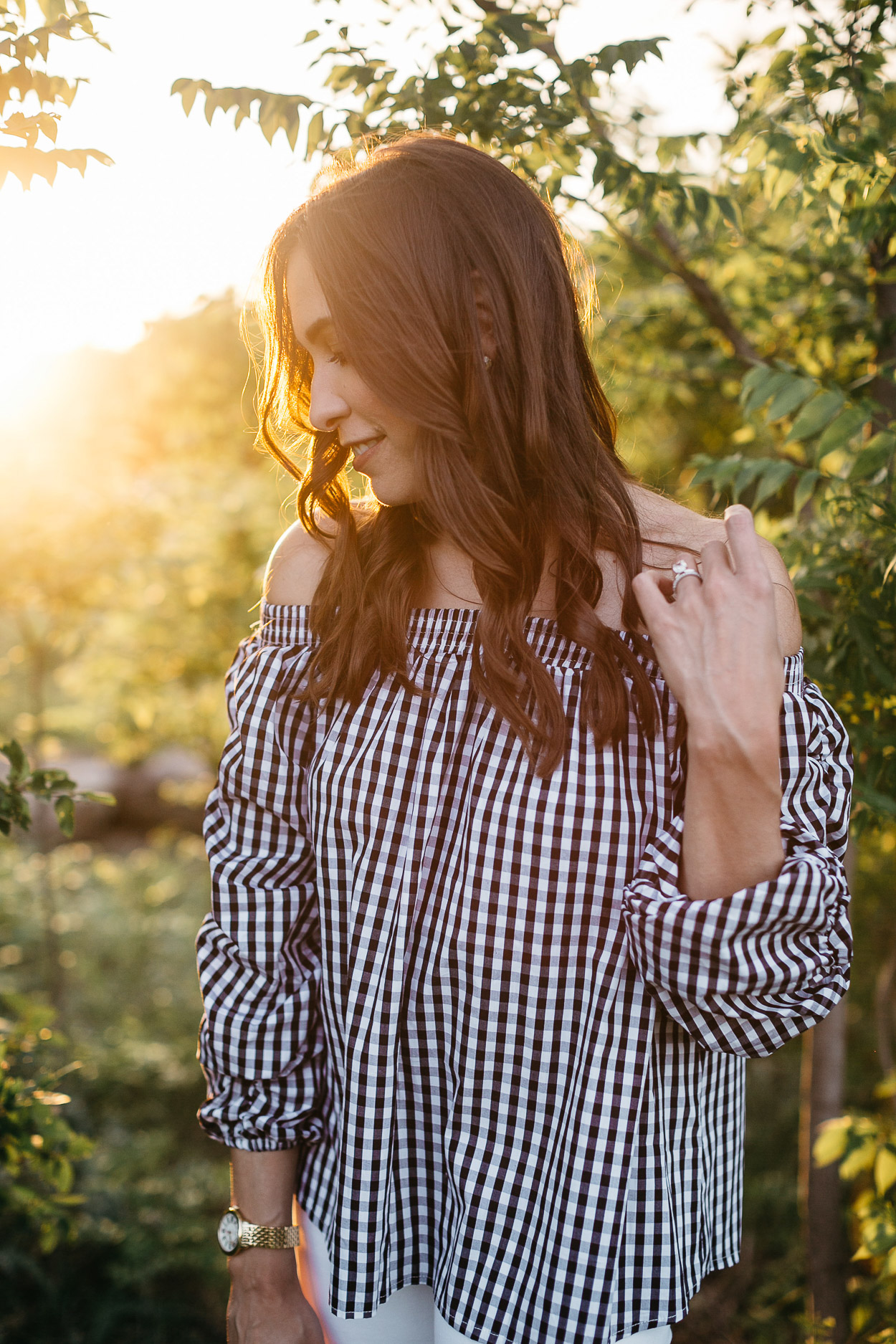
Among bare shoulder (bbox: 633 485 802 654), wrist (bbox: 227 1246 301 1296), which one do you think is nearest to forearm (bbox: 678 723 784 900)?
bare shoulder (bbox: 633 485 802 654)

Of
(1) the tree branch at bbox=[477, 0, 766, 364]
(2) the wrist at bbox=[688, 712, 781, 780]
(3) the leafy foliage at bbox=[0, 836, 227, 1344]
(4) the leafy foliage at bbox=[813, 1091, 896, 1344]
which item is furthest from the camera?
(3) the leafy foliage at bbox=[0, 836, 227, 1344]

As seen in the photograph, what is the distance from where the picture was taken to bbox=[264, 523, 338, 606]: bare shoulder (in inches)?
62.6

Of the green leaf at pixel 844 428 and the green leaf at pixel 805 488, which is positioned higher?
the green leaf at pixel 844 428

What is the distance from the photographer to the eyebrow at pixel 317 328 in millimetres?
1325

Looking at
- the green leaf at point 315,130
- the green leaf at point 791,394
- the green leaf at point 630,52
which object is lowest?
the green leaf at point 791,394

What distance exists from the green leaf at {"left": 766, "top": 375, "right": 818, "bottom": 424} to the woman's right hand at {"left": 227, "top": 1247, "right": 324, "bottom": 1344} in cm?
168

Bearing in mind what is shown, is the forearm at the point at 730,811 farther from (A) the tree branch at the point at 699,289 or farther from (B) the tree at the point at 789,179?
(A) the tree branch at the point at 699,289

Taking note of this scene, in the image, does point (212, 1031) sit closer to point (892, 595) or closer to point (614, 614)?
point (614, 614)

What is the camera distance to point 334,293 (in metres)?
1.29

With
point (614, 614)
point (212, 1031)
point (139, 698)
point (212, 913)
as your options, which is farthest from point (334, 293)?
point (139, 698)

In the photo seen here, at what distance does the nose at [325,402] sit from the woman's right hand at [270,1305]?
4.50 feet

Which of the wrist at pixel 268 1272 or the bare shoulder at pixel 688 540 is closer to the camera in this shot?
the bare shoulder at pixel 688 540

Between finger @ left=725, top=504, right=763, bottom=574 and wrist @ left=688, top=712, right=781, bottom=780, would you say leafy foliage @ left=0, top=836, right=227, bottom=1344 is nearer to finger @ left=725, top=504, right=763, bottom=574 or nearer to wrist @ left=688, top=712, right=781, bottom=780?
wrist @ left=688, top=712, right=781, bottom=780

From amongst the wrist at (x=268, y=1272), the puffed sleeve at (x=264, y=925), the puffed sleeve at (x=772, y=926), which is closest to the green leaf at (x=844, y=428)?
the puffed sleeve at (x=772, y=926)
